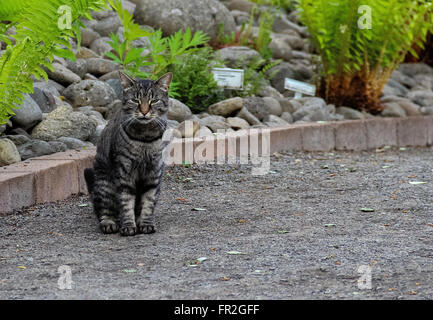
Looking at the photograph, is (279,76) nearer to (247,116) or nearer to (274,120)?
(274,120)

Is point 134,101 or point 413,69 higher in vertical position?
point 413,69

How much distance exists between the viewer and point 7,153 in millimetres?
4727

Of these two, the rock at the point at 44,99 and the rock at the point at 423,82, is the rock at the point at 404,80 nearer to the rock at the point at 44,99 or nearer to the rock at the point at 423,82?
the rock at the point at 423,82

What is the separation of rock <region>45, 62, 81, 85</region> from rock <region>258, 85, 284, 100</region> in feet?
6.40

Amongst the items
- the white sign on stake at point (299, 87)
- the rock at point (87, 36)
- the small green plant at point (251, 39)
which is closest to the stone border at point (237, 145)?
the white sign on stake at point (299, 87)

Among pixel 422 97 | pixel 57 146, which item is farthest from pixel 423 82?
pixel 57 146

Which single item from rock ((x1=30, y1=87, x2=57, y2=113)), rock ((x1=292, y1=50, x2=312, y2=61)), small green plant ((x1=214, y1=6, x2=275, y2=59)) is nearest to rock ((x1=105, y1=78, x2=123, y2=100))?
rock ((x1=30, y1=87, x2=57, y2=113))

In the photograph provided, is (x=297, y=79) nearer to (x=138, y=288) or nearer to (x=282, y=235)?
(x=282, y=235)

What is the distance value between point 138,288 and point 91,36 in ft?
15.2

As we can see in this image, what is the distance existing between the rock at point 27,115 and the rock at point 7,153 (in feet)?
1.22

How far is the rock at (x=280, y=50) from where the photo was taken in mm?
8484

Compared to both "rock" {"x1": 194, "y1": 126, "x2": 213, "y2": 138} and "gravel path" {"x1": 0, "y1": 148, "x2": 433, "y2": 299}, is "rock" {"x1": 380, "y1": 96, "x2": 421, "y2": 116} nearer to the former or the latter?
"gravel path" {"x1": 0, "y1": 148, "x2": 433, "y2": 299}

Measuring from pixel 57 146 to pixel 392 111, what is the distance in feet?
12.8
